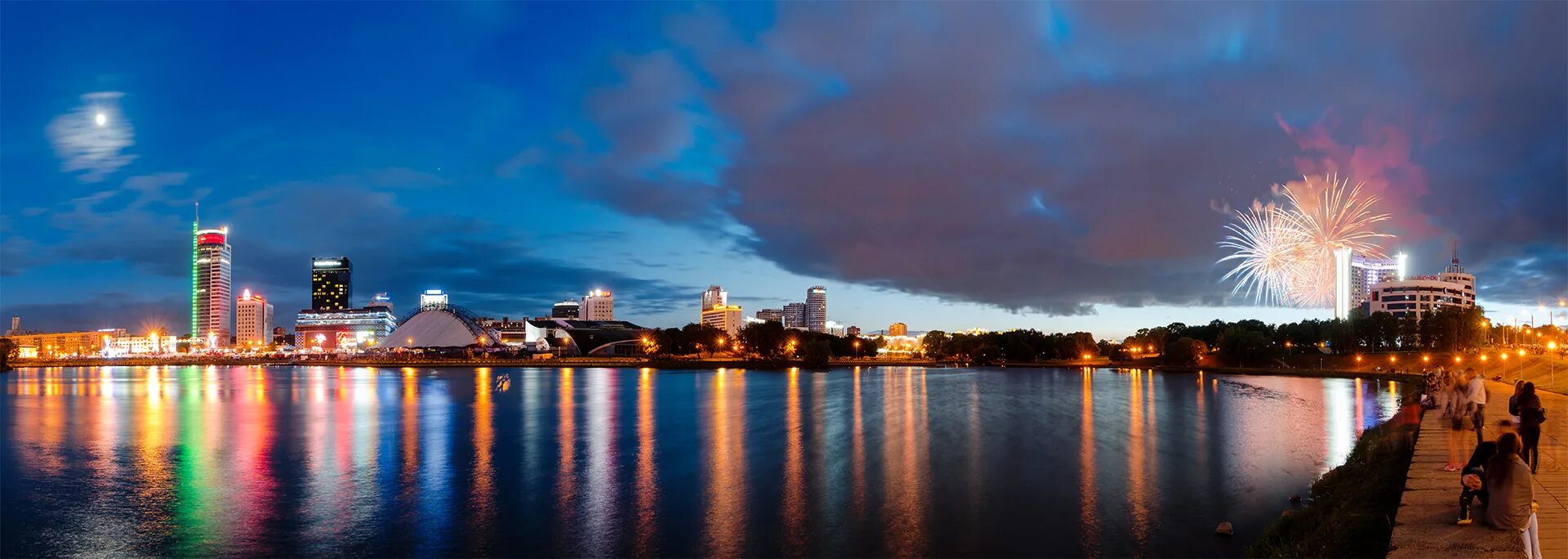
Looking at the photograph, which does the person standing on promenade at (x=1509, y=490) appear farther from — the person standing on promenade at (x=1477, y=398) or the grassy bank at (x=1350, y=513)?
the person standing on promenade at (x=1477, y=398)

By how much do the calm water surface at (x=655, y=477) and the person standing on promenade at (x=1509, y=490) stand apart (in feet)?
25.5

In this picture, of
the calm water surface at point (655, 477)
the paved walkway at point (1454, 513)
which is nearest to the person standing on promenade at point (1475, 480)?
the paved walkway at point (1454, 513)

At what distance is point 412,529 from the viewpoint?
20406mm

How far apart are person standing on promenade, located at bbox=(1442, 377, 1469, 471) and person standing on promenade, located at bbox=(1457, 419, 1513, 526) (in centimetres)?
551

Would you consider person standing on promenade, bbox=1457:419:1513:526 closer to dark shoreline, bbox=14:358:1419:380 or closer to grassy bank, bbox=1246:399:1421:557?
grassy bank, bbox=1246:399:1421:557

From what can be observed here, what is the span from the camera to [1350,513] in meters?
17.3

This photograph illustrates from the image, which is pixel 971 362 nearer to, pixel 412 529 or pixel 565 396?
pixel 565 396

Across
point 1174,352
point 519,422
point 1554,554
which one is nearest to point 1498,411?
point 1554,554

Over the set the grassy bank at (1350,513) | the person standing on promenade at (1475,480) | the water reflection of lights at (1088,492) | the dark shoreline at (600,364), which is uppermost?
the person standing on promenade at (1475,480)

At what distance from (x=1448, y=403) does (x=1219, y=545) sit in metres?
14.0

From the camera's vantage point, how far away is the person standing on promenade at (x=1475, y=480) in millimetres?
11672

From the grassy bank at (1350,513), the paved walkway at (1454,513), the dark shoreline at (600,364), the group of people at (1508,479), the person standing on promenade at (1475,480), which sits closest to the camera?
the group of people at (1508,479)

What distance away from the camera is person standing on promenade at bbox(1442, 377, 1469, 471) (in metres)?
17.5

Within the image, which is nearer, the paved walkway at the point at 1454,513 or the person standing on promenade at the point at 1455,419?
the paved walkway at the point at 1454,513
